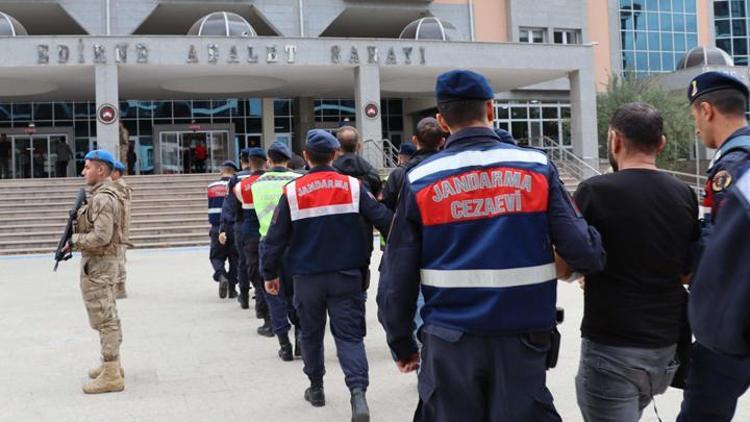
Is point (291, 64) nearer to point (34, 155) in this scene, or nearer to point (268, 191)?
point (34, 155)

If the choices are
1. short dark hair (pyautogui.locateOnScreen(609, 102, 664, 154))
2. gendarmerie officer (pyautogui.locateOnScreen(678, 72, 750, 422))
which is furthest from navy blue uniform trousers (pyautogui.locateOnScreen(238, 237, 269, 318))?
short dark hair (pyautogui.locateOnScreen(609, 102, 664, 154))

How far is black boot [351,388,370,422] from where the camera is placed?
452 cm

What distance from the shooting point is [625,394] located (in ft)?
9.45

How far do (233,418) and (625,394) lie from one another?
283 centimetres

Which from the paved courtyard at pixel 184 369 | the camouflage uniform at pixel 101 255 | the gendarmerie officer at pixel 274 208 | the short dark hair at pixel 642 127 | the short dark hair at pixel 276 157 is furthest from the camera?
the short dark hair at pixel 276 157

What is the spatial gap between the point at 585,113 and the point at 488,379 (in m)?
26.8

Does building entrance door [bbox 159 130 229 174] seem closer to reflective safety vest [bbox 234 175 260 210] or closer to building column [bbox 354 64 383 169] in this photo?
building column [bbox 354 64 383 169]

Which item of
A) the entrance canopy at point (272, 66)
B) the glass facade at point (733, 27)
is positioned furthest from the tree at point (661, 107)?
the glass facade at point (733, 27)

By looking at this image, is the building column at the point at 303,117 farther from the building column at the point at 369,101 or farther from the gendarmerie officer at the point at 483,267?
the gendarmerie officer at the point at 483,267

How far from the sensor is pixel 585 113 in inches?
1100

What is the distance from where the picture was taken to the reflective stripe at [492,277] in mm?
2658

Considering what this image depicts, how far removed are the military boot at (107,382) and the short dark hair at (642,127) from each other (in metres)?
4.28

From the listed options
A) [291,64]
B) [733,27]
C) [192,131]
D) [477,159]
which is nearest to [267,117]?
[192,131]

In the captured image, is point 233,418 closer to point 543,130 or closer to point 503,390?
point 503,390
